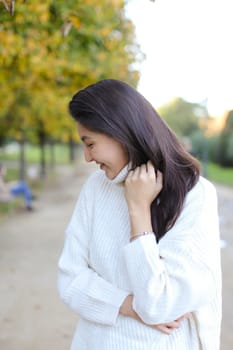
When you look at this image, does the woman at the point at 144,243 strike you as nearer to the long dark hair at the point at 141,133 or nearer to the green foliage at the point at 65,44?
the long dark hair at the point at 141,133

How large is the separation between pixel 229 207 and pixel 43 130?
10380 mm

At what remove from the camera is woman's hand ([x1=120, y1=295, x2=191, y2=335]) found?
51.3 inches

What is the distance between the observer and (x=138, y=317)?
4.33ft

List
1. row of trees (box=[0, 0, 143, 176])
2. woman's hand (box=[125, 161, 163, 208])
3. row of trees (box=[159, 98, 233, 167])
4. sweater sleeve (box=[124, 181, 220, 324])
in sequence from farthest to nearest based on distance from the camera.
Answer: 1. row of trees (box=[159, 98, 233, 167])
2. row of trees (box=[0, 0, 143, 176])
3. woman's hand (box=[125, 161, 163, 208])
4. sweater sleeve (box=[124, 181, 220, 324])

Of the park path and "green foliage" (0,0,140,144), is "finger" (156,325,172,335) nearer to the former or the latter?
the park path

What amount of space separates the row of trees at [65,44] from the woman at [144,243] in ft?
6.87

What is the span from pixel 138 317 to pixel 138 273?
18 centimetres

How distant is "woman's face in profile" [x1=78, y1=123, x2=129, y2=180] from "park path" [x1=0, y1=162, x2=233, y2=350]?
105 inches

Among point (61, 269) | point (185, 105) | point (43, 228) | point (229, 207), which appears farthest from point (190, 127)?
point (61, 269)

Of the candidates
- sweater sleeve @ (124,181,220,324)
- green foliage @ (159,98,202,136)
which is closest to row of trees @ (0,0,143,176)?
sweater sleeve @ (124,181,220,324)

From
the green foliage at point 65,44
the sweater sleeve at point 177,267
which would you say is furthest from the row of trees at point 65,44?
the sweater sleeve at point 177,267

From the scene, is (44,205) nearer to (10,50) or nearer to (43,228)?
(43,228)

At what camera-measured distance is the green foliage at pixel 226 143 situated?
88.8ft

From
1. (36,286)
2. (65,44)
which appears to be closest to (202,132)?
(65,44)
